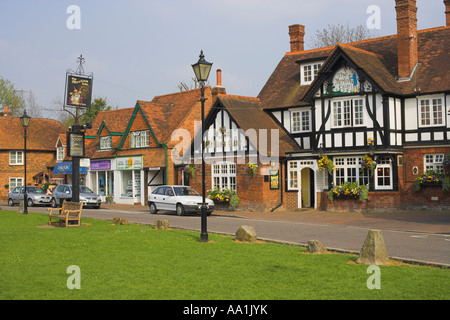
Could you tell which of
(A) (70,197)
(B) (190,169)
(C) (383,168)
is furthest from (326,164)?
(A) (70,197)

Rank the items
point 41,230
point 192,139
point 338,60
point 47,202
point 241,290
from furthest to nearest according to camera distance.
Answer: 1. point 47,202
2. point 192,139
3. point 338,60
4. point 41,230
5. point 241,290

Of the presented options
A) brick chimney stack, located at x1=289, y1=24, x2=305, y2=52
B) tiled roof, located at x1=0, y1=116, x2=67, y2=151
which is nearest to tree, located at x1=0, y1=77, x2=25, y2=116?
tiled roof, located at x1=0, y1=116, x2=67, y2=151

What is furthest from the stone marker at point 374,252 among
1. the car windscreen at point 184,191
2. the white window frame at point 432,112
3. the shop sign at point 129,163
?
the shop sign at point 129,163

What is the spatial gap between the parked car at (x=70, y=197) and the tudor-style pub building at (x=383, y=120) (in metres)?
13.2

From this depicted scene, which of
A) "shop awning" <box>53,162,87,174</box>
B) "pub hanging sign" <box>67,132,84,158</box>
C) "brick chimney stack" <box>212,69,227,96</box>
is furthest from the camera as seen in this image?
"shop awning" <box>53,162,87,174</box>

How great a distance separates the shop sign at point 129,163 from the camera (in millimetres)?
37875

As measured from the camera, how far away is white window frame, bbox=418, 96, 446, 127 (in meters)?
26.3

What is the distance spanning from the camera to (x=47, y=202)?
1522 inches

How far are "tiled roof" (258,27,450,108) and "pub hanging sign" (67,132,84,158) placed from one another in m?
13.3

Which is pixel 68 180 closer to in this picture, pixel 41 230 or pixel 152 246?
pixel 41 230

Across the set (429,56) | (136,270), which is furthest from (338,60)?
(136,270)

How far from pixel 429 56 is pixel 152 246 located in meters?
21.3

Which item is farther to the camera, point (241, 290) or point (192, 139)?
point (192, 139)

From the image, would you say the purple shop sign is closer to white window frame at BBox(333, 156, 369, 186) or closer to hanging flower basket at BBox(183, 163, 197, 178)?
hanging flower basket at BBox(183, 163, 197, 178)
